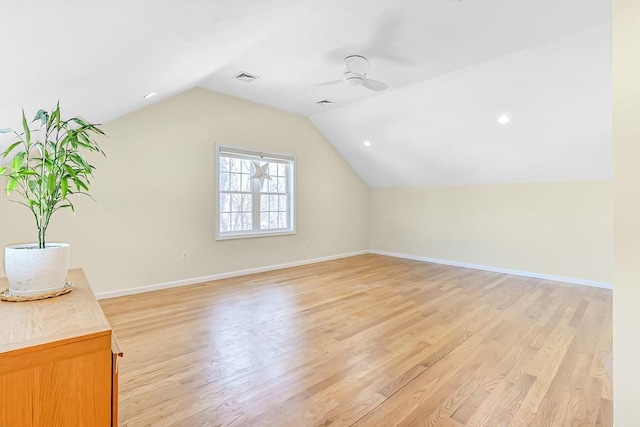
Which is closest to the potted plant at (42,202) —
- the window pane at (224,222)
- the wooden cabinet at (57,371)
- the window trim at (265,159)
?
the wooden cabinet at (57,371)

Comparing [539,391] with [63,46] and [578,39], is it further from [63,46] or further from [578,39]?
[63,46]

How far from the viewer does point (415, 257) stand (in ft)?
21.6

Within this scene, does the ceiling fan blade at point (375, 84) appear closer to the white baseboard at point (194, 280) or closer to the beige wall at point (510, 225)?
the beige wall at point (510, 225)

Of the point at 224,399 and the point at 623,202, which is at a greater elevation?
the point at 623,202

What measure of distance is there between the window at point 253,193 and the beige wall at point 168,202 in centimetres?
16

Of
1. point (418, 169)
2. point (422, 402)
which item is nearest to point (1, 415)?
point (422, 402)

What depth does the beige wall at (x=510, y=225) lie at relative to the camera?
4.53 metres

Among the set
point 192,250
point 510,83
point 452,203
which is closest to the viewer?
point 510,83

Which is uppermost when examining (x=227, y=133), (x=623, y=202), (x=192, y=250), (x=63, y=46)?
(x=227, y=133)

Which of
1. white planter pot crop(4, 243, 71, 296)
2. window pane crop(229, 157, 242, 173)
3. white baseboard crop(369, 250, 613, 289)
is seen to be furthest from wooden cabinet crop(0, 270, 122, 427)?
white baseboard crop(369, 250, 613, 289)

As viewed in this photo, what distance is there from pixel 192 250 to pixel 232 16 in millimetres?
3297

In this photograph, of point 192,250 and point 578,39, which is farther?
point 192,250

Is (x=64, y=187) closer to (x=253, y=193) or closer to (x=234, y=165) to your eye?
(x=234, y=165)

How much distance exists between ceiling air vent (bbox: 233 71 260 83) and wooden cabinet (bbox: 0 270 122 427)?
3556 millimetres
